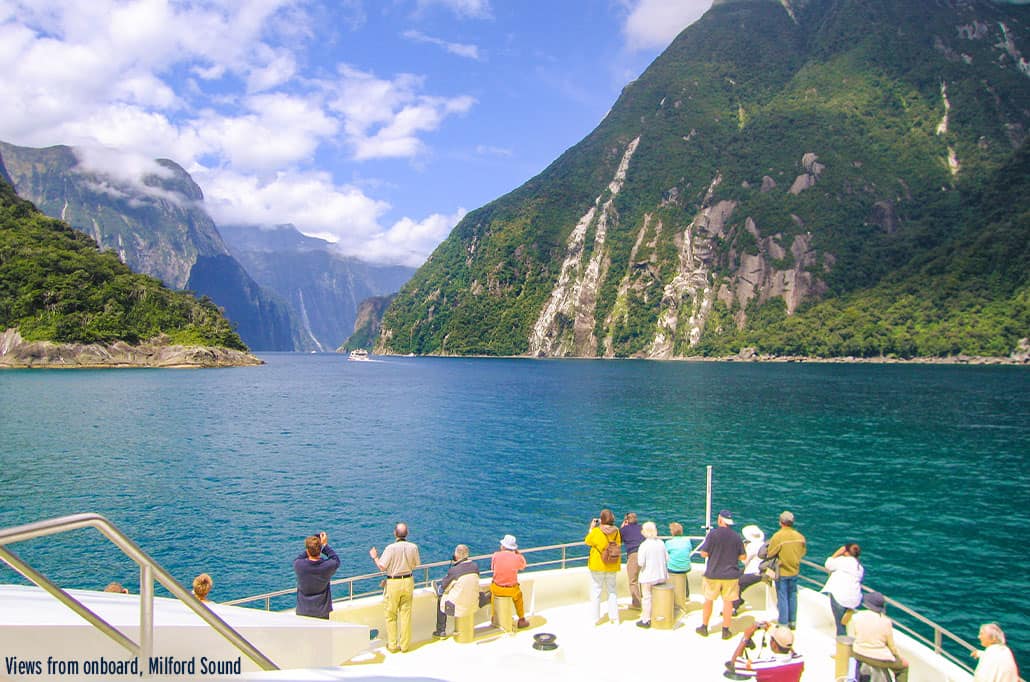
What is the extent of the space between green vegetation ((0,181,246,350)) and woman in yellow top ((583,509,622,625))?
548 feet

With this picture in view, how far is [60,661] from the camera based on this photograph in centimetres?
348

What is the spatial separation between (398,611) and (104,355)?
168m

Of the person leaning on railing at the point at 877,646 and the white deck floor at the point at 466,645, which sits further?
the person leaning on railing at the point at 877,646

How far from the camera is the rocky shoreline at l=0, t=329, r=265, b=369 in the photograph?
14048cm

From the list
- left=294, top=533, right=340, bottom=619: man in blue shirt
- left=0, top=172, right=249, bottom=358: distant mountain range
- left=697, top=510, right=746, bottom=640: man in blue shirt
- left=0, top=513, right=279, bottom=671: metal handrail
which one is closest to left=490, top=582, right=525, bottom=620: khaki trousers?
left=294, top=533, right=340, bottom=619: man in blue shirt

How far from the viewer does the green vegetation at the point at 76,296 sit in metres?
148

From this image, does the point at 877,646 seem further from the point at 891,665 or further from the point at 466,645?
the point at 466,645

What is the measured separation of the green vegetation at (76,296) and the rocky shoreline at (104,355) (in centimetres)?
200

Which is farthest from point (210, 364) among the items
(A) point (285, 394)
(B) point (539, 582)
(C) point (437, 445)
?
(B) point (539, 582)

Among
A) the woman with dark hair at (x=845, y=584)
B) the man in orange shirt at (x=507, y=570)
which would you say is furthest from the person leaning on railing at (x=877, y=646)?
the man in orange shirt at (x=507, y=570)

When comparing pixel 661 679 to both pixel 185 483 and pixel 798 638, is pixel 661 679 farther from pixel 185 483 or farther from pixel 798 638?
pixel 185 483

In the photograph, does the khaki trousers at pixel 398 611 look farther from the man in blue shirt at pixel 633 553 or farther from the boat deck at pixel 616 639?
the man in blue shirt at pixel 633 553

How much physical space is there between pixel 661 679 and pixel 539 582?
3.24m

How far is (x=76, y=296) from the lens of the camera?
15400 centimetres
